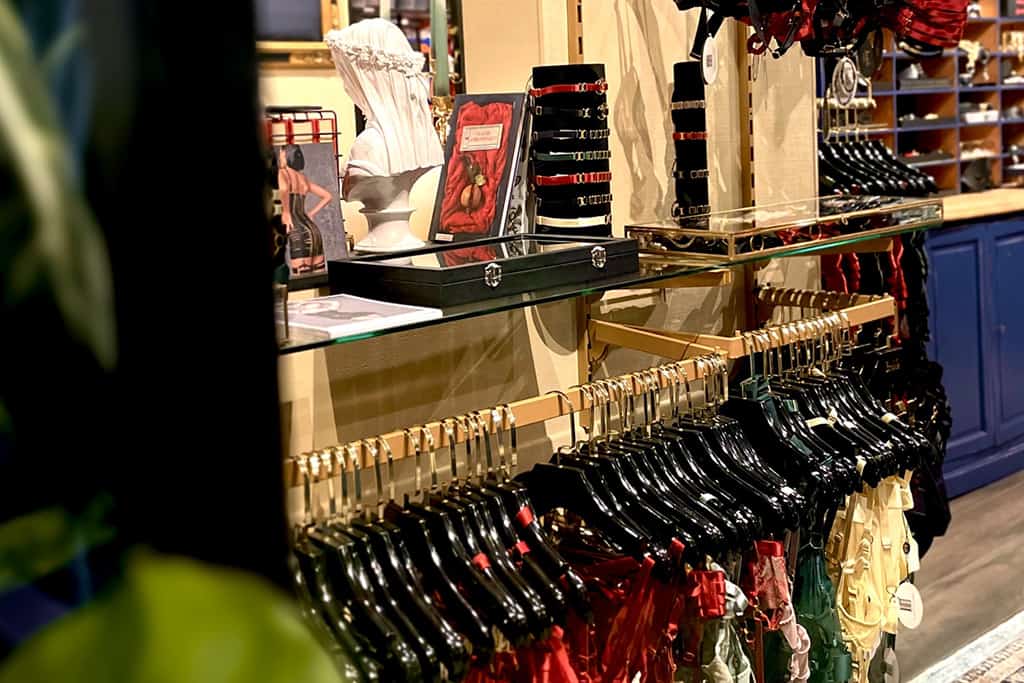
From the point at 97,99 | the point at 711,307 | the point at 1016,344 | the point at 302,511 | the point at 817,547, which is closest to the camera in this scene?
the point at 97,99

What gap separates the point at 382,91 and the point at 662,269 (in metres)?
0.55

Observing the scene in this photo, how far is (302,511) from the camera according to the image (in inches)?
60.9

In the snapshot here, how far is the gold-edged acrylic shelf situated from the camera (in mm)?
1992

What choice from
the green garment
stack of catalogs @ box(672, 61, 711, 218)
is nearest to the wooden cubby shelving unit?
stack of catalogs @ box(672, 61, 711, 218)

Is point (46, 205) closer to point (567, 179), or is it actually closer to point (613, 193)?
point (567, 179)

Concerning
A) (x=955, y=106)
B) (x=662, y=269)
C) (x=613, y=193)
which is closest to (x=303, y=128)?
(x=662, y=269)

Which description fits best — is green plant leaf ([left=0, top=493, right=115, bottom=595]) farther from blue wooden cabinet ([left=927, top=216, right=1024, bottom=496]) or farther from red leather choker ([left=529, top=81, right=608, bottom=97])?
blue wooden cabinet ([left=927, top=216, right=1024, bottom=496])

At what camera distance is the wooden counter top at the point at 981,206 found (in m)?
4.28

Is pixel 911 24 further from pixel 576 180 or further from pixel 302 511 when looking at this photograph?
pixel 302 511

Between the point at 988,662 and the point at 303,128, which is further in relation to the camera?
the point at 988,662

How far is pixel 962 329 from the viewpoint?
434 centimetres

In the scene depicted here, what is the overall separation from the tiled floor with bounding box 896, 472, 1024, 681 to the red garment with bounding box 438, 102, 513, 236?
173 cm

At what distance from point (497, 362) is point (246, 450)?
1805mm

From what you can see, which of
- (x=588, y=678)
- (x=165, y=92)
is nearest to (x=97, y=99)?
(x=165, y=92)
